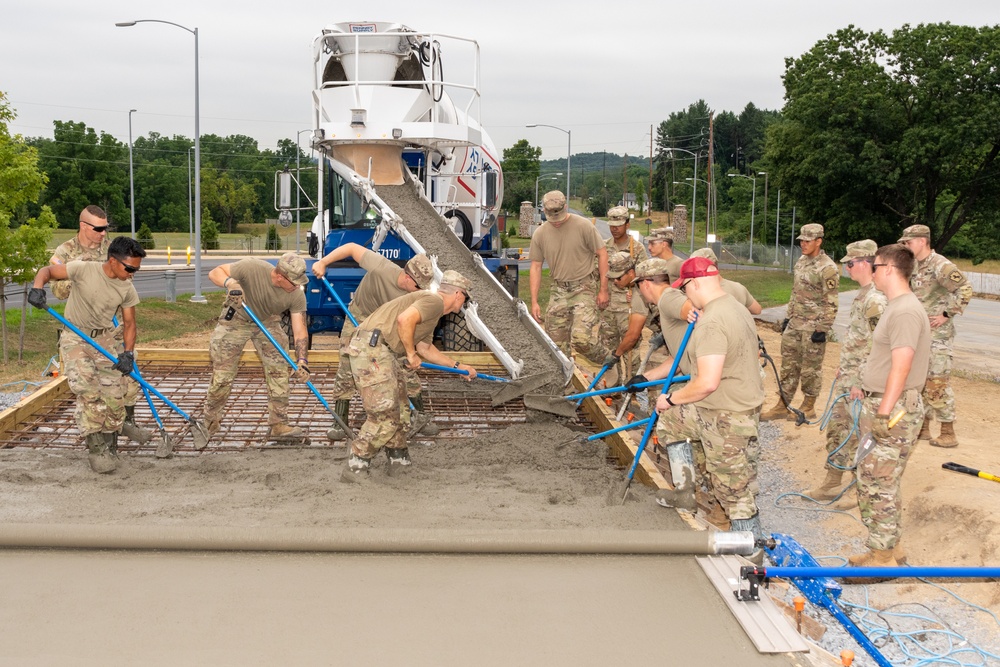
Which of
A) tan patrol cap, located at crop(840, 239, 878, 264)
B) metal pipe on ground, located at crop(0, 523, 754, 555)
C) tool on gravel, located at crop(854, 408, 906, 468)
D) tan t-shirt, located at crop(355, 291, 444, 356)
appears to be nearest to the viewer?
metal pipe on ground, located at crop(0, 523, 754, 555)

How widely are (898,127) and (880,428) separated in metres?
24.5

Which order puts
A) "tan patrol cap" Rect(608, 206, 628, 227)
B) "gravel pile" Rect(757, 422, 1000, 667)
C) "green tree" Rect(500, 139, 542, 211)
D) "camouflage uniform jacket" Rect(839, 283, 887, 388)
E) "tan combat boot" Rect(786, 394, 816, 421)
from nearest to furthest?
1. "gravel pile" Rect(757, 422, 1000, 667)
2. "camouflage uniform jacket" Rect(839, 283, 887, 388)
3. "tan patrol cap" Rect(608, 206, 628, 227)
4. "tan combat boot" Rect(786, 394, 816, 421)
5. "green tree" Rect(500, 139, 542, 211)

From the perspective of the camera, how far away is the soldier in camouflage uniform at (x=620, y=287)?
7.79 metres

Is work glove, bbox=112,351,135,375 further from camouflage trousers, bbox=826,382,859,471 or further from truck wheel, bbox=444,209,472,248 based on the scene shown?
truck wheel, bbox=444,209,472,248

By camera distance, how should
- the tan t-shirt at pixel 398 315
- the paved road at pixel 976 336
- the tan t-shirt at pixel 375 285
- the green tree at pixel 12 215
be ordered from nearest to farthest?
1. the tan t-shirt at pixel 398 315
2. the tan t-shirt at pixel 375 285
3. the green tree at pixel 12 215
4. the paved road at pixel 976 336

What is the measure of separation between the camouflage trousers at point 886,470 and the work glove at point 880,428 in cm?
2

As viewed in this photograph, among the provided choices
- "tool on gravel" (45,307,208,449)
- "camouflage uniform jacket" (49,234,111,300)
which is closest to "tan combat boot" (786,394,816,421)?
"tool on gravel" (45,307,208,449)

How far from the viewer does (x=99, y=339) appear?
231 inches

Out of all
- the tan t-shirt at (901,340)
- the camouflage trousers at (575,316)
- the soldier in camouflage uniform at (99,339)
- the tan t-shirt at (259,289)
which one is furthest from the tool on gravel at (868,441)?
the soldier in camouflage uniform at (99,339)

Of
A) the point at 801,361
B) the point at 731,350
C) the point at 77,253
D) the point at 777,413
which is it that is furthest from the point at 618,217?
the point at 77,253

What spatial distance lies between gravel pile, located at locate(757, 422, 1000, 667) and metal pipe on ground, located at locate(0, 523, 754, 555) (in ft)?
2.73

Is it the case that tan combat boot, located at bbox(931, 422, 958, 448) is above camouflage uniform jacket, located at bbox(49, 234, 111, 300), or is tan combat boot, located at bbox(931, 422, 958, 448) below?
below

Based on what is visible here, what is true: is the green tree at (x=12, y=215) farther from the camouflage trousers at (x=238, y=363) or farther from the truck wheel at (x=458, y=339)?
the camouflage trousers at (x=238, y=363)

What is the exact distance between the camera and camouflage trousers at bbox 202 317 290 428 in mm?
6418
